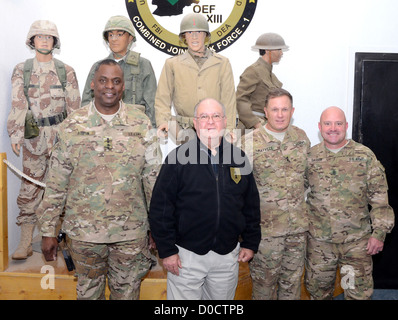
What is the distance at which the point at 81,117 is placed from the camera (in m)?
2.77

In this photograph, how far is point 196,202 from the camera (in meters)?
2.61

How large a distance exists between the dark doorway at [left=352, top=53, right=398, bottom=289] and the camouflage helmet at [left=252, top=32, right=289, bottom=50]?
92cm

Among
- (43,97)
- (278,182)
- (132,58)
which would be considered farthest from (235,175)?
(43,97)

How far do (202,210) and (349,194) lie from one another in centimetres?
119

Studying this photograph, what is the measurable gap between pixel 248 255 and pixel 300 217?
58cm

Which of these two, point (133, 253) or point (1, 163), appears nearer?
point (133, 253)

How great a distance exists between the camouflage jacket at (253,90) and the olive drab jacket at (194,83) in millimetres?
370

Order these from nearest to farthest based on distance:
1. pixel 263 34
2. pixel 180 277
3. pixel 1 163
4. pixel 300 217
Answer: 1. pixel 180 277
2. pixel 300 217
3. pixel 1 163
4. pixel 263 34

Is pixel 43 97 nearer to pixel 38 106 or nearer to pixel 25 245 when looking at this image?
pixel 38 106

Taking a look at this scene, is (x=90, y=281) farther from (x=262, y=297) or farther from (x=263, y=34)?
(x=263, y=34)

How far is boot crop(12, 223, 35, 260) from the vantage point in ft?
13.2

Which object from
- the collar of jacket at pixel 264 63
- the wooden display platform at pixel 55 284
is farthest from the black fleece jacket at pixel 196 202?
the collar of jacket at pixel 264 63

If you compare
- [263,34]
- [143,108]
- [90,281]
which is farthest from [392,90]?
[90,281]

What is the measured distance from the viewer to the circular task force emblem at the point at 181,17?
186 inches
